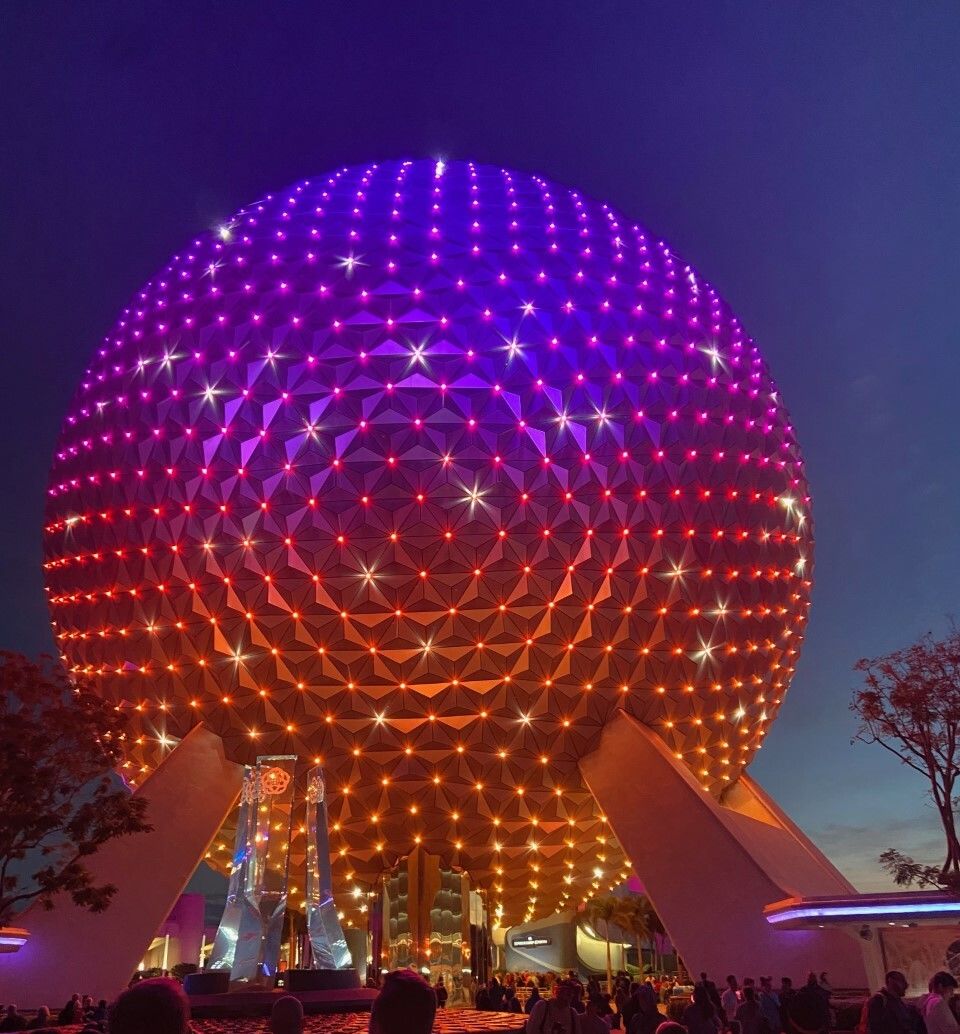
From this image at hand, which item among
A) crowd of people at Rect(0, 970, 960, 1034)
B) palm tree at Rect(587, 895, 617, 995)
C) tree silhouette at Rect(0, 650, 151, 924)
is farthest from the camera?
palm tree at Rect(587, 895, 617, 995)

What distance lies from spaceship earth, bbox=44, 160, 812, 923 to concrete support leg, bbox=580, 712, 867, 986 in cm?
158

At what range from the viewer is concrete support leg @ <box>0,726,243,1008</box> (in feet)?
59.0

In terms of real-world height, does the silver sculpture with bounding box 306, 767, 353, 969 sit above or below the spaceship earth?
below

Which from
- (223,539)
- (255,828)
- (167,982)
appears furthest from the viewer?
(223,539)

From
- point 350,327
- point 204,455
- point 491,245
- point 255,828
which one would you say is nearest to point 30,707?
point 255,828

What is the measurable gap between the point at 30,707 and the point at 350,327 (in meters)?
11.1

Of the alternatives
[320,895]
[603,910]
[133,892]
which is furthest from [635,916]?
[133,892]

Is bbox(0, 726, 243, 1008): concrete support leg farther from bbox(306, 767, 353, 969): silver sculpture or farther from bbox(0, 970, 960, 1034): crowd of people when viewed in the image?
bbox(306, 767, 353, 969): silver sculpture

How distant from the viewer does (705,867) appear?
1906cm

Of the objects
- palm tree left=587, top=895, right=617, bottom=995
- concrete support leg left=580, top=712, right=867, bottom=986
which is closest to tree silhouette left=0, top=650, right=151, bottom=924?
concrete support leg left=580, top=712, right=867, bottom=986

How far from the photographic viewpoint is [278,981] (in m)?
18.7

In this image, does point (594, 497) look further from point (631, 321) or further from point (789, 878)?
point (789, 878)

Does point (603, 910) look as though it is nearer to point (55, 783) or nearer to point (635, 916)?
point (635, 916)

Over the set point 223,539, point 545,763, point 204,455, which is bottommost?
point 545,763
